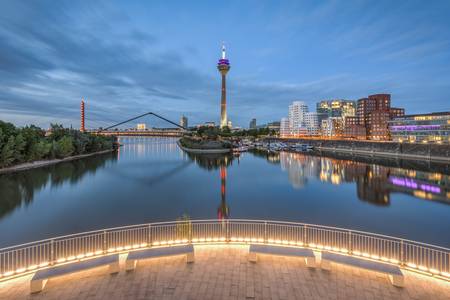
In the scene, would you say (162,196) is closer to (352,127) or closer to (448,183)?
(448,183)

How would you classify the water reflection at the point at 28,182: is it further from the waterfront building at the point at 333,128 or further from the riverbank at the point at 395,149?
the waterfront building at the point at 333,128

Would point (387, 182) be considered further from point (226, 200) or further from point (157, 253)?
point (157, 253)

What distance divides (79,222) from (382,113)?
382 feet

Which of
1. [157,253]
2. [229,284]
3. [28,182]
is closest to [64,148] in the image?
[28,182]

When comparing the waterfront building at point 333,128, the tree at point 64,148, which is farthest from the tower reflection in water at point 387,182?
the waterfront building at point 333,128

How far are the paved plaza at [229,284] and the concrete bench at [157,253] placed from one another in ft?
0.67

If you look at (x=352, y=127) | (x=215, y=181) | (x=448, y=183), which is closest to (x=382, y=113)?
(x=352, y=127)

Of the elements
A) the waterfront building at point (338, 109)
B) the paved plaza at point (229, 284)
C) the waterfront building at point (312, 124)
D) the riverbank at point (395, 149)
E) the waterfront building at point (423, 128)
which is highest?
the waterfront building at point (338, 109)

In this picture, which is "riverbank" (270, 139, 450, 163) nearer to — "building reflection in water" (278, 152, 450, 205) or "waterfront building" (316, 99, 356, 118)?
"building reflection in water" (278, 152, 450, 205)

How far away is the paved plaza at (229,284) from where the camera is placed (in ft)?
19.2

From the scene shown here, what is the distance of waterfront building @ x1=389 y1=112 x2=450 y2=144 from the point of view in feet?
228

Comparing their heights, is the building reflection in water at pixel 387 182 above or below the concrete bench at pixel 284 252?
below

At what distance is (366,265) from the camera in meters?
6.71

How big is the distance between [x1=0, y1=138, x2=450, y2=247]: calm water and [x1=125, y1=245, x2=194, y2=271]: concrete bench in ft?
33.7
